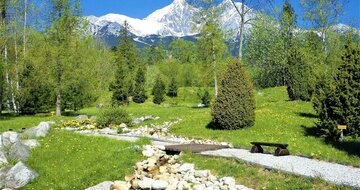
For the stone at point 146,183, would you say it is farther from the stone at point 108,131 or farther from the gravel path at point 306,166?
the stone at point 108,131

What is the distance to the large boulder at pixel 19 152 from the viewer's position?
17256 mm

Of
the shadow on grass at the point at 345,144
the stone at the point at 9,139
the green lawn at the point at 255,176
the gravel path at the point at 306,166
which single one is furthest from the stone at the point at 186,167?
the stone at the point at 9,139

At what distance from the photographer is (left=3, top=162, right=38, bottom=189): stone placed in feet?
48.1

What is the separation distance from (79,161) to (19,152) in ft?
10.2

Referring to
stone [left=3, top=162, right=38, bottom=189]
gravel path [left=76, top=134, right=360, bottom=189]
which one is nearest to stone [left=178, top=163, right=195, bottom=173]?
gravel path [left=76, top=134, right=360, bottom=189]

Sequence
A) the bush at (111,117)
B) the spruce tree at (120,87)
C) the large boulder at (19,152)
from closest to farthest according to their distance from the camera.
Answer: the large boulder at (19,152), the bush at (111,117), the spruce tree at (120,87)

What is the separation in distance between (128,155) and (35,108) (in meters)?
32.4

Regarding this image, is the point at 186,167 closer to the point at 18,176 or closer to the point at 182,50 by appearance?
the point at 18,176

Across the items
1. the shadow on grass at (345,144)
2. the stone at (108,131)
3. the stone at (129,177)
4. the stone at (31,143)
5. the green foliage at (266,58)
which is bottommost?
the stone at (108,131)

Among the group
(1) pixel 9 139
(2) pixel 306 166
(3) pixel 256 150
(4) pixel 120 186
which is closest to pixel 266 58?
(3) pixel 256 150

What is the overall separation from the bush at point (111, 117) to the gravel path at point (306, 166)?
16123 millimetres

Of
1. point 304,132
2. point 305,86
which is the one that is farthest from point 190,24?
point 304,132

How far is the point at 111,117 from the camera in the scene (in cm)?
3089

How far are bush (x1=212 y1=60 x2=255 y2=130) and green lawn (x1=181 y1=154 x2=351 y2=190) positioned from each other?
8826 millimetres
